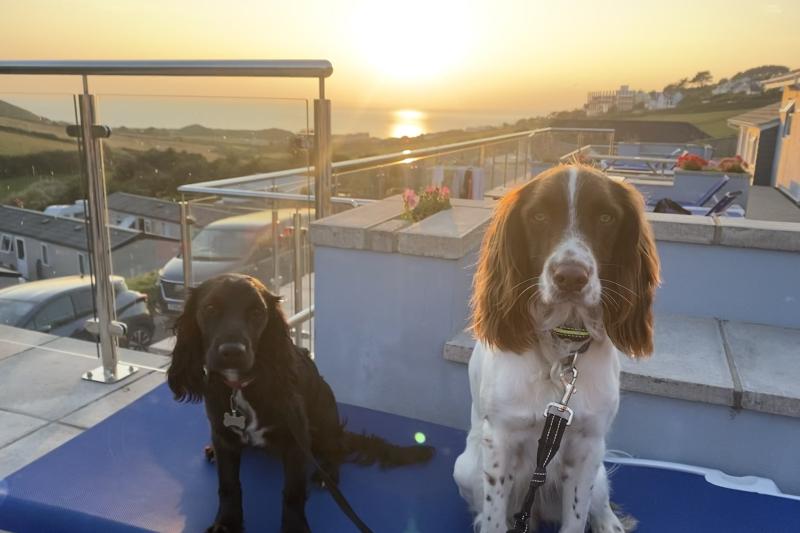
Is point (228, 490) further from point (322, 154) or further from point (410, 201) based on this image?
point (410, 201)

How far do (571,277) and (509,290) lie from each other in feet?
1.04

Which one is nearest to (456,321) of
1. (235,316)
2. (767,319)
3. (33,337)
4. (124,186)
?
(235,316)

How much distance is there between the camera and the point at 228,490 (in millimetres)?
2186

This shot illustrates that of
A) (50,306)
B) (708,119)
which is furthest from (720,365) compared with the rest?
(708,119)

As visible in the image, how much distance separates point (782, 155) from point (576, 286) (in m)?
18.2

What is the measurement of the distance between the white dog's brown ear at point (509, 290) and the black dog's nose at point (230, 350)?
826 mm

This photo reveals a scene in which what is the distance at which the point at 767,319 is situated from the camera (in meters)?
3.62

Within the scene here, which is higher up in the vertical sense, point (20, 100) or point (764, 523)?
point (20, 100)

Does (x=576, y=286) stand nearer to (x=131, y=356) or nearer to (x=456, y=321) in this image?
(x=456, y=321)

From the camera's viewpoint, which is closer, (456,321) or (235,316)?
(235,316)

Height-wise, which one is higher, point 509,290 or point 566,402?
point 509,290

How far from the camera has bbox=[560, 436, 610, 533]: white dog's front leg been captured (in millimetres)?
1930

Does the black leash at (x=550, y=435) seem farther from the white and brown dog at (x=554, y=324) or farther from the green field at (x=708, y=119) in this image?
the green field at (x=708, y=119)

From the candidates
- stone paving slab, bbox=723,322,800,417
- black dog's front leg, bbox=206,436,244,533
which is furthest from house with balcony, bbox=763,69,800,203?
black dog's front leg, bbox=206,436,244,533
